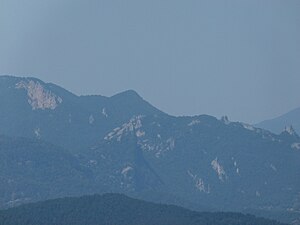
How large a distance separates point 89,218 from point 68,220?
696 centimetres

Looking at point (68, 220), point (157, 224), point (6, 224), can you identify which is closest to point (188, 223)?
point (157, 224)

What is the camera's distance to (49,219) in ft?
624

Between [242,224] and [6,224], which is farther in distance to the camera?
[242,224]

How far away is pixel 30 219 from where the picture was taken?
188 metres

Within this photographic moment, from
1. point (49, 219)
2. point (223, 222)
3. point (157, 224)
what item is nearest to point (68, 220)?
point (49, 219)

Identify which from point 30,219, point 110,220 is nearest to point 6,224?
point 30,219

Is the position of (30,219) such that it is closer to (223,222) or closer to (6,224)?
(6,224)

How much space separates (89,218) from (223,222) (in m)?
24.2

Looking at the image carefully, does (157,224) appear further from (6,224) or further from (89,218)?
(6,224)

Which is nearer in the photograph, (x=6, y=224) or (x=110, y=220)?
(x=6, y=224)

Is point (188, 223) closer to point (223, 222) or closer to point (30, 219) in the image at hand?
point (223, 222)

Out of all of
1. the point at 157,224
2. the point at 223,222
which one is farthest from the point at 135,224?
the point at 223,222

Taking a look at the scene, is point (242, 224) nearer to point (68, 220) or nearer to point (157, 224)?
point (157, 224)

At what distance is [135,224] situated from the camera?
19125cm
